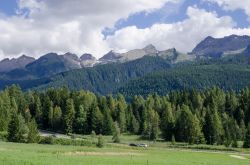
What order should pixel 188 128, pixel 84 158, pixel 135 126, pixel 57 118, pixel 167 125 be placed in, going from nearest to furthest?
1. pixel 84 158
2. pixel 188 128
3. pixel 167 125
4. pixel 57 118
5. pixel 135 126

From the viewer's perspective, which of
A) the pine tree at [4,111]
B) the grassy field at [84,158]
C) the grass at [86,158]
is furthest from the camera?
the pine tree at [4,111]

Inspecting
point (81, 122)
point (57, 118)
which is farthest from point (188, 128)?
point (57, 118)

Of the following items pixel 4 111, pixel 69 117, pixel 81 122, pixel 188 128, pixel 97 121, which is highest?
pixel 4 111

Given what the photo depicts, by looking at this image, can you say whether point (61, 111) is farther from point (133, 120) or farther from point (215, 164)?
point (215, 164)

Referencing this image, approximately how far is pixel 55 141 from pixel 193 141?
51875 millimetres

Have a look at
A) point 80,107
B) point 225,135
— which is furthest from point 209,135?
point 80,107

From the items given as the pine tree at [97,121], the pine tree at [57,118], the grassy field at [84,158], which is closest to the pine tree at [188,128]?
the pine tree at [97,121]

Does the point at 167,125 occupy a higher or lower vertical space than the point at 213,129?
higher

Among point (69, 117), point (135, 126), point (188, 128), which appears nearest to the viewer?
point (188, 128)

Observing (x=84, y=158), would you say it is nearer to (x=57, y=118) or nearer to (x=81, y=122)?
(x=81, y=122)

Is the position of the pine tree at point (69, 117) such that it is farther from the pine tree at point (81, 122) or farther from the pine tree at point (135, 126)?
the pine tree at point (135, 126)

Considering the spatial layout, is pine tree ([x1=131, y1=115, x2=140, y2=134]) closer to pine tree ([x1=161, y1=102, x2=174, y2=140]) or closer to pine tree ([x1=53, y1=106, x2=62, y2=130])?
pine tree ([x1=161, y1=102, x2=174, y2=140])

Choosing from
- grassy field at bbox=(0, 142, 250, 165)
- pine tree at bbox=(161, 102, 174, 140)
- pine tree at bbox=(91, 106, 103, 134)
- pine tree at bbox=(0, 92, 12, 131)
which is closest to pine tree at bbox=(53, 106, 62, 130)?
pine tree at bbox=(91, 106, 103, 134)

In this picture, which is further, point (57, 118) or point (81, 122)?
point (57, 118)
